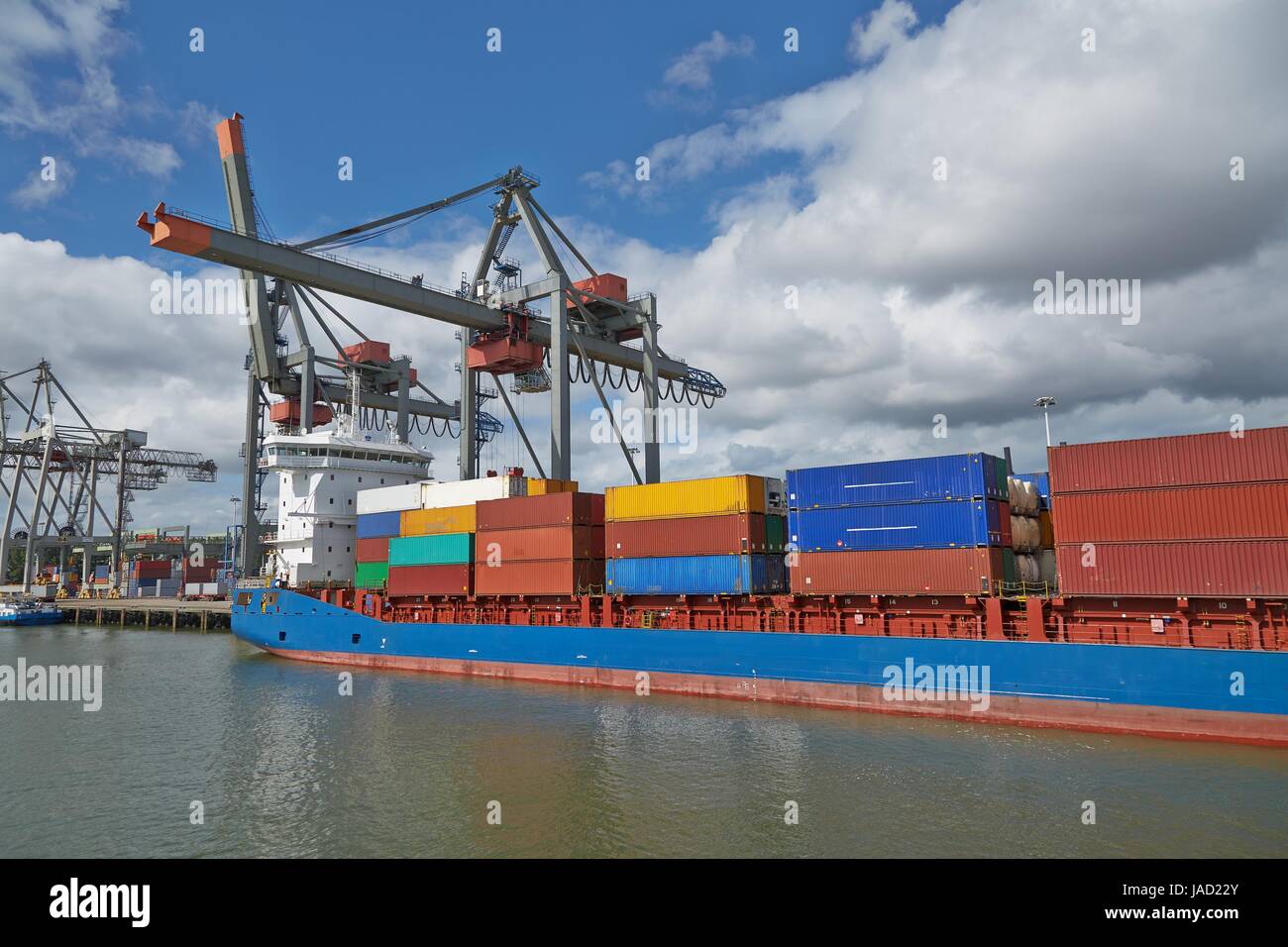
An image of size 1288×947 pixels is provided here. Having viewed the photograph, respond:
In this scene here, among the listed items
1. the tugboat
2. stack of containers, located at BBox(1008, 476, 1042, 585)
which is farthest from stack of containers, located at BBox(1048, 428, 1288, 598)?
the tugboat

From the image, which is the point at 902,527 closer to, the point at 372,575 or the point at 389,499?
the point at 389,499

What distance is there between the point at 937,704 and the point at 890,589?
11.2 ft

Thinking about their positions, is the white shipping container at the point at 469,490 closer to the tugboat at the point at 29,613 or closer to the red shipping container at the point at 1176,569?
the red shipping container at the point at 1176,569

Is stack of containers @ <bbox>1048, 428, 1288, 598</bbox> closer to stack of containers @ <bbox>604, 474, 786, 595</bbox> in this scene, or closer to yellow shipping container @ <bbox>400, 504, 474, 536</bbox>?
stack of containers @ <bbox>604, 474, 786, 595</bbox>

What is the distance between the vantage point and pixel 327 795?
1451 centimetres

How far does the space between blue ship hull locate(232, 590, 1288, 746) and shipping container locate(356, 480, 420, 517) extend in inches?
237

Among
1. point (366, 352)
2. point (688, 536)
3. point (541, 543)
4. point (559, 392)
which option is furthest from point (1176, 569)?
point (366, 352)

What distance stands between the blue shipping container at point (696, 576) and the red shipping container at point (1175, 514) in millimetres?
9119

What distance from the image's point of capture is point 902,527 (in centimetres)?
2141

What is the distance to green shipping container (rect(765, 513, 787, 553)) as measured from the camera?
82.2 ft

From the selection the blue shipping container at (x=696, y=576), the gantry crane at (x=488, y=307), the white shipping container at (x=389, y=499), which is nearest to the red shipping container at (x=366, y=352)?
the gantry crane at (x=488, y=307)

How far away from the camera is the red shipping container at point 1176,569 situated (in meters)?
16.5
